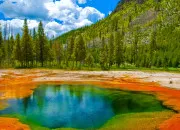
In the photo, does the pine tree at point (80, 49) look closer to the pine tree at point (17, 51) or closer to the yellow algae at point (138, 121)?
the pine tree at point (17, 51)

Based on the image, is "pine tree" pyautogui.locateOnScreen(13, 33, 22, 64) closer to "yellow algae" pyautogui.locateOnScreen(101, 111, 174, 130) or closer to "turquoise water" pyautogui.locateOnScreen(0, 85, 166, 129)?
"turquoise water" pyautogui.locateOnScreen(0, 85, 166, 129)

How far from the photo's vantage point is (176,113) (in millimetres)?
29500

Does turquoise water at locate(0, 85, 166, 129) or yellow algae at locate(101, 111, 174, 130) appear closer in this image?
yellow algae at locate(101, 111, 174, 130)

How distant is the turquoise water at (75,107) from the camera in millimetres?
27059

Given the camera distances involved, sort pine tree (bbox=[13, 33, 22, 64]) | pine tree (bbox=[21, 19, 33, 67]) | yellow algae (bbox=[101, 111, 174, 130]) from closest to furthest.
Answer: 1. yellow algae (bbox=[101, 111, 174, 130])
2. pine tree (bbox=[21, 19, 33, 67])
3. pine tree (bbox=[13, 33, 22, 64])

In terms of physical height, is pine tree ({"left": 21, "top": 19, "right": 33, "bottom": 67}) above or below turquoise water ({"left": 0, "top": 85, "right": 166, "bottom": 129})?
above

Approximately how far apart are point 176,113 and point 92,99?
1370 centimetres

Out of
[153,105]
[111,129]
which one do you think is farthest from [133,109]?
[111,129]

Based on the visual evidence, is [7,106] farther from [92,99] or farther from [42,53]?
[42,53]

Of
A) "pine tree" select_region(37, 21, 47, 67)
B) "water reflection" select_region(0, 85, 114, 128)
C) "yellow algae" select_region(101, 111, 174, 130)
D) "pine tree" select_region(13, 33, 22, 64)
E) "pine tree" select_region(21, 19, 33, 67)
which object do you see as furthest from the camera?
"pine tree" select_region(37, 21, 47, 67)

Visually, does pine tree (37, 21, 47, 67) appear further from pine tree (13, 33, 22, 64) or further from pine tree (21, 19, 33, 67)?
pine tree (13, 33, 22, 64)

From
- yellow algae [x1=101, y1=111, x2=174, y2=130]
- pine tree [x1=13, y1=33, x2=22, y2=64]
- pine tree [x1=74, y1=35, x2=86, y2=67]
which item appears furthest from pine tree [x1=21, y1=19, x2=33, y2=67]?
yellow algae [x1=101, y1=111, x2=174, y2=130]

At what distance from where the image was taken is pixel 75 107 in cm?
3425

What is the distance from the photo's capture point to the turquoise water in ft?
88.8
